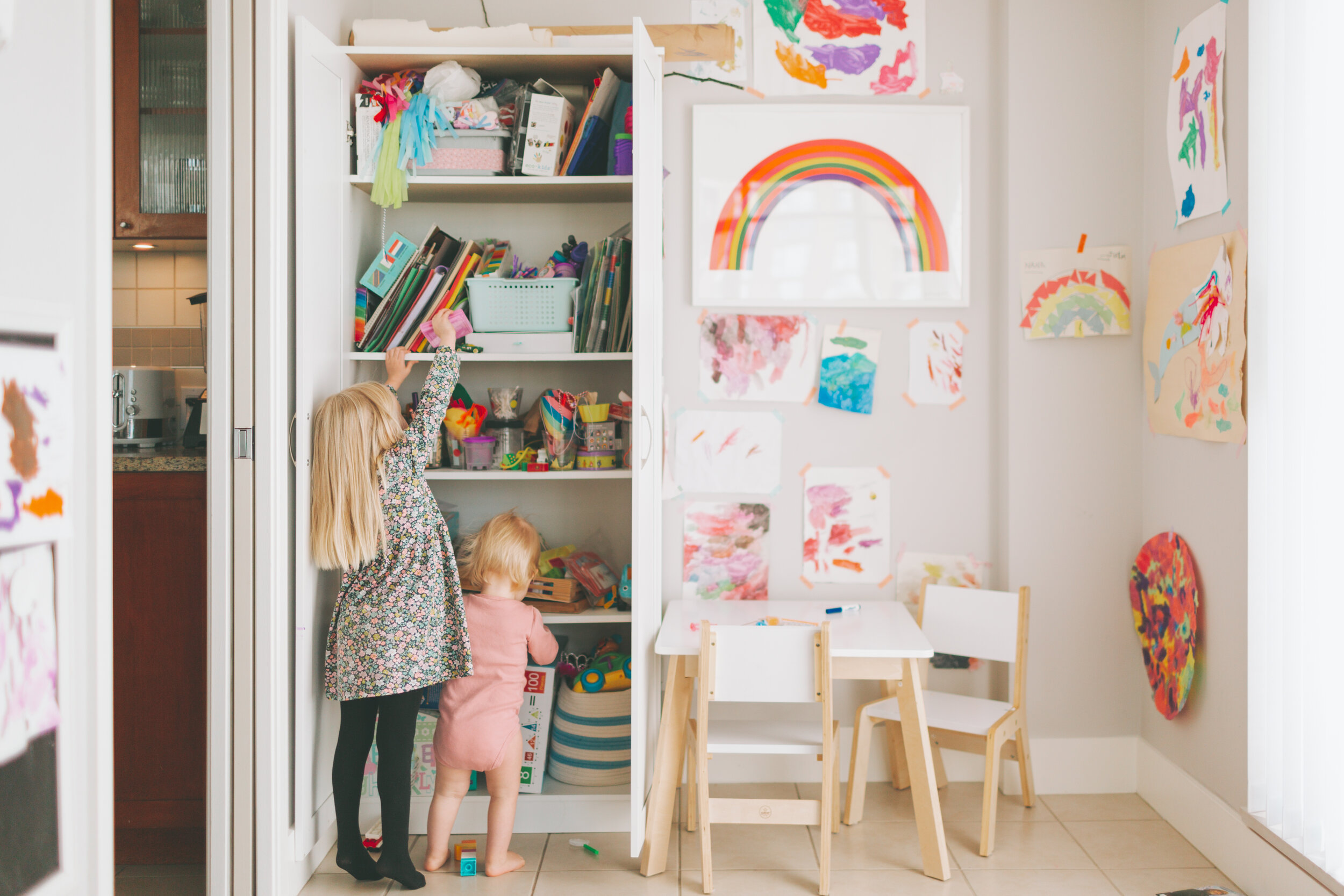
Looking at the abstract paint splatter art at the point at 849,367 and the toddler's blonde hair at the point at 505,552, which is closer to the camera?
the toddler's blonde hair at the point at 505,552

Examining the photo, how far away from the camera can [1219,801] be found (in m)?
2.21

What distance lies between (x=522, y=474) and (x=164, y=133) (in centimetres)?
134

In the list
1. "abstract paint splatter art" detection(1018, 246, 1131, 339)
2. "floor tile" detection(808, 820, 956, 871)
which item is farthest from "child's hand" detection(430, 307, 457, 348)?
"abstract paint splatter art" detection(1018, 246, 1131, 339)

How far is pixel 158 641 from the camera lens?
214cm

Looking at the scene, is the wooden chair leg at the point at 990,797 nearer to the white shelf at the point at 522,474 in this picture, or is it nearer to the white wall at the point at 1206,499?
the white wall at the point at 1206,499

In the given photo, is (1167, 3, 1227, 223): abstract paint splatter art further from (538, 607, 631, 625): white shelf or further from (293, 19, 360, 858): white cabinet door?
(293, 19, 360, 858): white cabinet door

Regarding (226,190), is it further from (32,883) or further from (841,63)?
(841,63)

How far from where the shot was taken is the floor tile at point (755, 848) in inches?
88.4

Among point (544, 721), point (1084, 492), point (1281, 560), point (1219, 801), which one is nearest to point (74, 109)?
point (544, 721)

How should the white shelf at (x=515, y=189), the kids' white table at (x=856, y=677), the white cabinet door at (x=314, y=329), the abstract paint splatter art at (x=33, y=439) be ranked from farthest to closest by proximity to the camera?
the white shelf at (x=515, y=189) → the kids' white table at (x=856, y=677) → the white cabinet door at (x=314, y=329) → the abstract paint splatter art at (x=33, y=439)

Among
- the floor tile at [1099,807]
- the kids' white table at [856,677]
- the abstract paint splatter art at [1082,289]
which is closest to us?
the kids' white table at [856,677]

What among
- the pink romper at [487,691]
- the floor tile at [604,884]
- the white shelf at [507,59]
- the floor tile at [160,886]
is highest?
the white shelf at [507,59]

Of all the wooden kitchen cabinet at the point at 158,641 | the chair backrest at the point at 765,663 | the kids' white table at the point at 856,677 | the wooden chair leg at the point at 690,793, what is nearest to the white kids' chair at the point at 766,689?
the chair backrest at the point at 765,663

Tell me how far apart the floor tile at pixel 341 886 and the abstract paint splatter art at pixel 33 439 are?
4.43 ft
